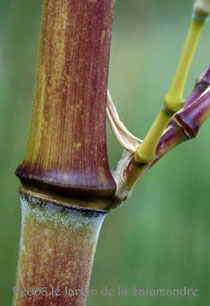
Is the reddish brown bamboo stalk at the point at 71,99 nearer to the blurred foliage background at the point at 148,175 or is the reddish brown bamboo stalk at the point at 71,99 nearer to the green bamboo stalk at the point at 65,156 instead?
the green bamboo stalk at the point at 65,156

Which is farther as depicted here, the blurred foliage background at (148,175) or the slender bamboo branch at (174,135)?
the blurred foliage background at (148,175)

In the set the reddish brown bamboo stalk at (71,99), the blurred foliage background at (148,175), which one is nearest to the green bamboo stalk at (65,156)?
the reddish brown bamboo stalk at (71,99)

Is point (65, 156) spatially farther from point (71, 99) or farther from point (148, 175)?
point (148, 175)

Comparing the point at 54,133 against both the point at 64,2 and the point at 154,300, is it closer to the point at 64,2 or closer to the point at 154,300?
the point at 64,2

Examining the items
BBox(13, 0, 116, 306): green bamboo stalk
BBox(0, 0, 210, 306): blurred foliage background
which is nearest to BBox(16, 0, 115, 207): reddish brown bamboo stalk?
BBox(13, 0, 116, 306): green bamboo stalk

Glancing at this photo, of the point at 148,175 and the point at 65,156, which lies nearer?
the point at 65,156

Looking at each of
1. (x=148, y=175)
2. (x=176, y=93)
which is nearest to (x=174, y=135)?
(x=176, y=93)

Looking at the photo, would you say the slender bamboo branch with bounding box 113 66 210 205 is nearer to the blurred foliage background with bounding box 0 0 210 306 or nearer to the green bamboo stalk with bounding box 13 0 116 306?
the green bamboo stalk with bounding box 13 0 116 306

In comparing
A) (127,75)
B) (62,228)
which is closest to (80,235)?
(62,228)
